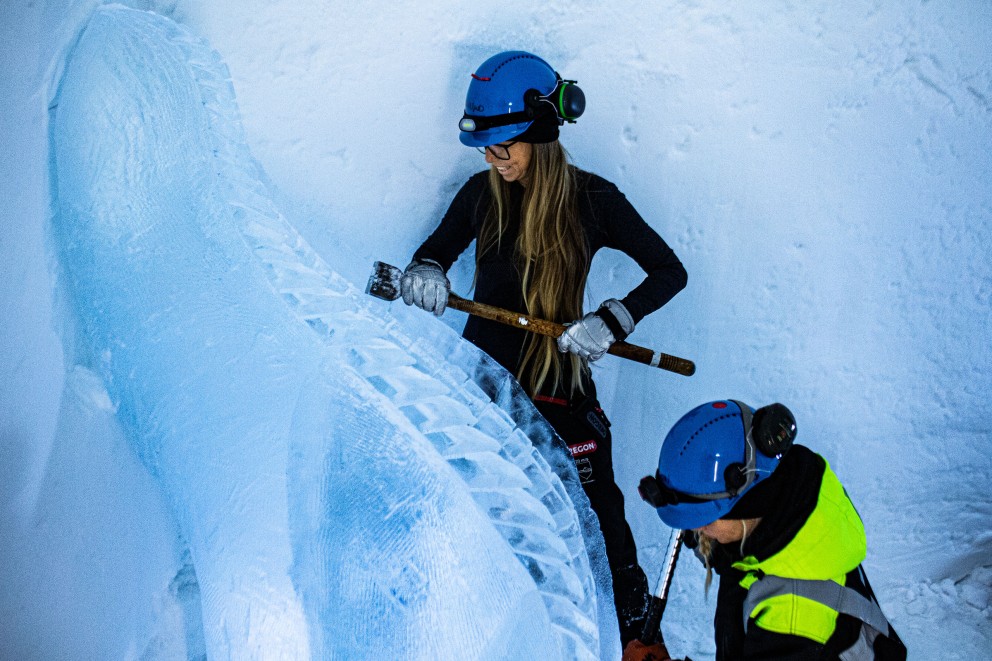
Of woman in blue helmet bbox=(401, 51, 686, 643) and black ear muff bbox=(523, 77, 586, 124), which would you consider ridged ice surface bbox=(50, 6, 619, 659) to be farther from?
black ear muff bbox=(523, 77, 586, 124)

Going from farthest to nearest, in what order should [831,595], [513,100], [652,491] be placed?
[513,100] < [652,491] < [831,595]

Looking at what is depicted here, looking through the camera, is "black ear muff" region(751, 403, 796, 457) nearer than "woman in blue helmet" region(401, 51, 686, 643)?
Yes

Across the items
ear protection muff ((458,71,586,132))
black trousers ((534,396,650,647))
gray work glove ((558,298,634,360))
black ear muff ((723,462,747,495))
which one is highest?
ear protection muff ((458,71,586,132))

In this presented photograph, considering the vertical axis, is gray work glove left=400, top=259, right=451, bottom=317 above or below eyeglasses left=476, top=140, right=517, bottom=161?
below

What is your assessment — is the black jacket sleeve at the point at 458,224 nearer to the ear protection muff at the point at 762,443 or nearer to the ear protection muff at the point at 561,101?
the ear protection muff at the point at 561,101

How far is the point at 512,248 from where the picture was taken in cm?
178

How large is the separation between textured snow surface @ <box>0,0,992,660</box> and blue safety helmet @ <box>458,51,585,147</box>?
0.91ft

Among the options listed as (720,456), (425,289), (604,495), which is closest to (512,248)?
(425,289)

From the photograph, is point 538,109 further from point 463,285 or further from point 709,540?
point 709,540

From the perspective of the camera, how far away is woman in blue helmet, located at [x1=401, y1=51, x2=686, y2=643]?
1683 millimetres

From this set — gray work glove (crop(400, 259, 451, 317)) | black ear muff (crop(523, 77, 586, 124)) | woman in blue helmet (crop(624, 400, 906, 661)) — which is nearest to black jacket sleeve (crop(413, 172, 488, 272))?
gray work glove (crop(400, 259, 451, 317))

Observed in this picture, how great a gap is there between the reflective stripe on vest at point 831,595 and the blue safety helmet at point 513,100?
3.01ft

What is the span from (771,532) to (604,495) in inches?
20.3

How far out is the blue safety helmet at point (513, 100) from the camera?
163 cm
